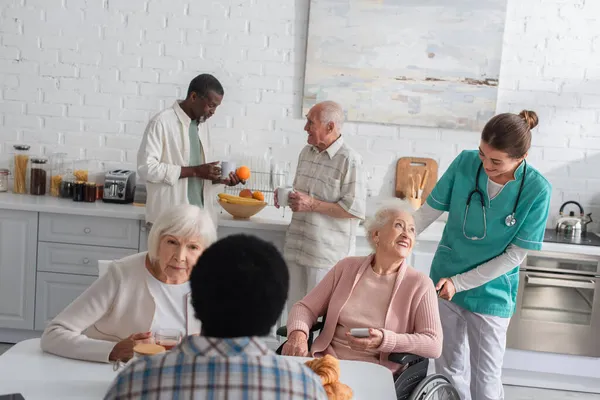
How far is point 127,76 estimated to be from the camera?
5207mm

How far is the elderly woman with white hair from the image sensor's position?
278cm

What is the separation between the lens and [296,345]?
305 centimetres

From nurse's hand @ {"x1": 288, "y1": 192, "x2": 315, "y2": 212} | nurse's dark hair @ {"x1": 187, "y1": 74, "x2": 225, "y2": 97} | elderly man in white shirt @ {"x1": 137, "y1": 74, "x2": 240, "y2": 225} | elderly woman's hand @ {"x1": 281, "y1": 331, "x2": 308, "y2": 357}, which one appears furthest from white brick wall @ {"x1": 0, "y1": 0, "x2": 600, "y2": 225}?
elderly woman's hand @ {"x1": 281, "y1": 331, "x2": 308, "y2": 357}

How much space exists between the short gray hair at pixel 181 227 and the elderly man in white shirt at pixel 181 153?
1.42 meters

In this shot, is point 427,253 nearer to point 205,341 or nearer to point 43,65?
point 43,65

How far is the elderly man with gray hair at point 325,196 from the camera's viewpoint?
414cm

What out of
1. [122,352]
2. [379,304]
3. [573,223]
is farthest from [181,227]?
[573,223]

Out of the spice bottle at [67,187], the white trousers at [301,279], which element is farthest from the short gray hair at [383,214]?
the spice bottle at [67,187]

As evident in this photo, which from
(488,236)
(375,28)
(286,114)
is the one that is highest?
(375,28)

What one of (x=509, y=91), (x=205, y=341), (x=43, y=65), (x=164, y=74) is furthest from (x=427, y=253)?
(x=205, y=341)

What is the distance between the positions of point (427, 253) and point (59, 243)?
6.87 feet

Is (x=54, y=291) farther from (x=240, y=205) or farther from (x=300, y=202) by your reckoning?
(x=300, y=202)

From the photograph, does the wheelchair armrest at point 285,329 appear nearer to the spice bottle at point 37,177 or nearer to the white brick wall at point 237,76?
the white brick wall at point 237,76

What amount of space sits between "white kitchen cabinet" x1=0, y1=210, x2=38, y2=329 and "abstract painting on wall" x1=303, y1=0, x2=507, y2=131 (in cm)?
179
